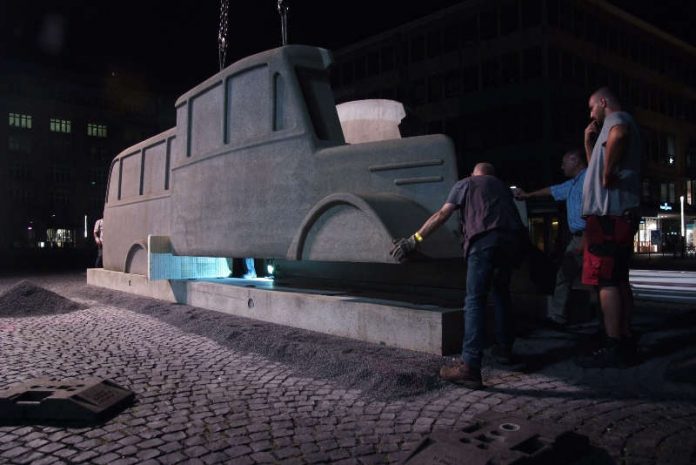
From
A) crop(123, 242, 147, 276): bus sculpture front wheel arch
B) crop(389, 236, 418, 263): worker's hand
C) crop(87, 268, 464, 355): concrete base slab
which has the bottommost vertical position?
crop(87, 268, 464, 355): concrete base slab

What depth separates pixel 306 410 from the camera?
3801 millimetres

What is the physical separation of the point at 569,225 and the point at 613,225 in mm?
1429

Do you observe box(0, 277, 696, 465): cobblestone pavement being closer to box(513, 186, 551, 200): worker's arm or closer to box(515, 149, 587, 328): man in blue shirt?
box(515, 149, 587, 328): man in blue shirt

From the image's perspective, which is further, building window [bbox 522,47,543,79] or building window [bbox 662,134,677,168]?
building window [bbox 662,134,677,168]

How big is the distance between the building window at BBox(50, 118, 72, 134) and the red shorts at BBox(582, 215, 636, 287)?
67.0 metres

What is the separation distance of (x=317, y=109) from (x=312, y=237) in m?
1.65

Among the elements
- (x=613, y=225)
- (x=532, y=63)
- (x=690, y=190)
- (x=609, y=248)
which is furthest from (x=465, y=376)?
(x=690, y=190)

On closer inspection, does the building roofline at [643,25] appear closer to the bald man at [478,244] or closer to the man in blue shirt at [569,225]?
the man in blue shirt at [569,225]

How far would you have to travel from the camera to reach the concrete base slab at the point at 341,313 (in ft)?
16.6

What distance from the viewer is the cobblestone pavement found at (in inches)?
121

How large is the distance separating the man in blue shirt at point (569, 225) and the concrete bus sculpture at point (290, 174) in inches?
43.5

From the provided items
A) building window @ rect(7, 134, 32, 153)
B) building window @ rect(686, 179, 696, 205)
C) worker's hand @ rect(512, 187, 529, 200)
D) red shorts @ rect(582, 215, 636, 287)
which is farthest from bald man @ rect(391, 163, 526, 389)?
building window @ rect(7, 134, 32, 153)

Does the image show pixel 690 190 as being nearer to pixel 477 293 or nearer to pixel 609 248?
pixel 609 248

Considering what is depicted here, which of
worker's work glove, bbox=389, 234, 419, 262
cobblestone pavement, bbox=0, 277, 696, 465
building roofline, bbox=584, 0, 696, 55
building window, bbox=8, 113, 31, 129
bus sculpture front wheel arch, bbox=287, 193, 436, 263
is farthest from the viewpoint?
building window, bbox=8, 113, 31, 129
